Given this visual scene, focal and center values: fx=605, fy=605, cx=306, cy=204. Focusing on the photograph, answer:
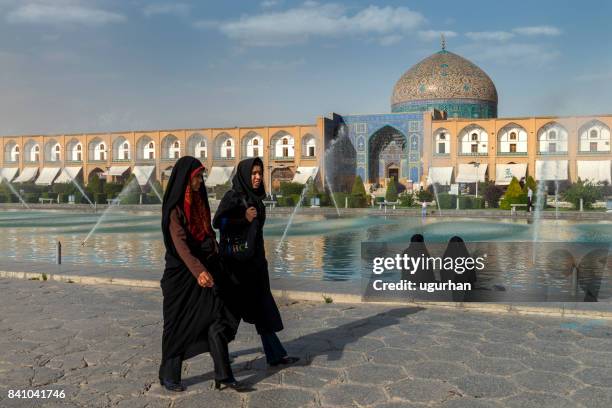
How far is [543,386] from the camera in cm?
316

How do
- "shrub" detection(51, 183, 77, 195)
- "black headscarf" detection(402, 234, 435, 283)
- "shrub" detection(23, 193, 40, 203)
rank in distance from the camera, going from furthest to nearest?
"shrub" detection(51, 183, 77, 195)
"shrub" detection(23, 193, 40, 203)
"black headscarf" detection(402, 234, 435, 283)

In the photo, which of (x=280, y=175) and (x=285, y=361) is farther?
(x=280, y=175)

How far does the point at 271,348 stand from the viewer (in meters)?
3.51

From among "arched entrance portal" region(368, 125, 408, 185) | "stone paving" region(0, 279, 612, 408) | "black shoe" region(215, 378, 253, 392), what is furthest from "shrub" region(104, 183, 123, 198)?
"black shoe" region(215, 378, 253, 392)

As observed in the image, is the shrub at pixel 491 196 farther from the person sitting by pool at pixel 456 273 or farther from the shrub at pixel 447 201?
the person sitting by pool at pixel 456 273

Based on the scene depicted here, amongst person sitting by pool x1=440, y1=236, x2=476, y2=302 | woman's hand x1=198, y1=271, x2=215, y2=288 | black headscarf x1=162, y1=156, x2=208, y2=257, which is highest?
black headscarf x1=162, y1=156, x2=208, y2=257

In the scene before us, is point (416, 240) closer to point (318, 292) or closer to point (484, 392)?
point (318, 292)

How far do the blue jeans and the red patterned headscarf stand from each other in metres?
0.70

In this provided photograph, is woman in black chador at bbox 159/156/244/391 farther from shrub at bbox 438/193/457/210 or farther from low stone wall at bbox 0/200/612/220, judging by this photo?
shrub at bbox 438/193/457/210

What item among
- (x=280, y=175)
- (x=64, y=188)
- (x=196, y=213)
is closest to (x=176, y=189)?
(x=196, y=213)

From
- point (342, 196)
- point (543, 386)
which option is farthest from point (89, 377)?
point (342, 196)

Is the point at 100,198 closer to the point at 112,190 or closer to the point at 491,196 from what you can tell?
→ the point at 112,190

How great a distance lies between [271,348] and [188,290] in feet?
2.11

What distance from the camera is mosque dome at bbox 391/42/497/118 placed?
3997cm
